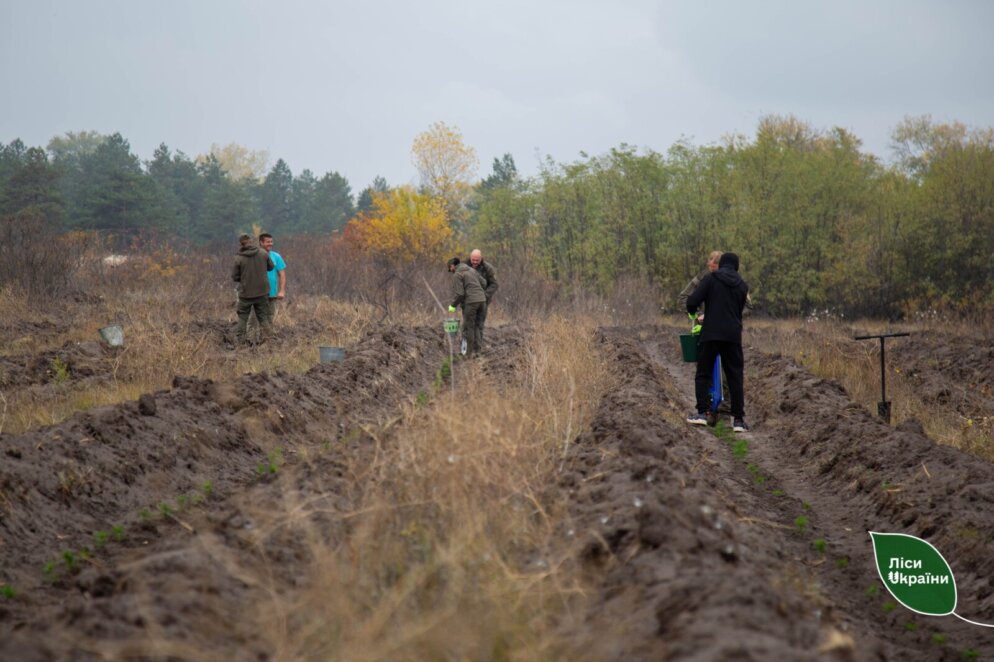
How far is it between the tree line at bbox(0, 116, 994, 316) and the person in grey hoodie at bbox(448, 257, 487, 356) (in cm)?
2087

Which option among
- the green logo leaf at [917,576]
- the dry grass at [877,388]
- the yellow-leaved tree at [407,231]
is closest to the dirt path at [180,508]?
the green logo leaf at [917,576]

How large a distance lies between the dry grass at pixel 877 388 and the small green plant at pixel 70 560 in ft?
28.1

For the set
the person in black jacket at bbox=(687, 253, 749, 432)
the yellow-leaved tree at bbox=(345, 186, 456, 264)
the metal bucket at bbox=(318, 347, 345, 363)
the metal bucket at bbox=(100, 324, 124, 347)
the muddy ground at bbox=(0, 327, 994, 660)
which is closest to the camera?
the muddy ground at bbox=(0, 327, 994, 660)

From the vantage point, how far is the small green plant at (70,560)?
661 centimetres

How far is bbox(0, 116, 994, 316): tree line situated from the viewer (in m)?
37.4

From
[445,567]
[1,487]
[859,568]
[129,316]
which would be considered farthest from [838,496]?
[129,316]

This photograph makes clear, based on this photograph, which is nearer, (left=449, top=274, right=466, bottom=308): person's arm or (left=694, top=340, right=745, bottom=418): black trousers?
(left=694, top=340, right=745, bottom=418): black trousers

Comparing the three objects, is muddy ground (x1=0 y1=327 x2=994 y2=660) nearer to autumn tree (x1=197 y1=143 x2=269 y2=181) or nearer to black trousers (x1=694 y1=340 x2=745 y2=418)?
black trousers (x1=694 y1=340 x2=745 y2=418)

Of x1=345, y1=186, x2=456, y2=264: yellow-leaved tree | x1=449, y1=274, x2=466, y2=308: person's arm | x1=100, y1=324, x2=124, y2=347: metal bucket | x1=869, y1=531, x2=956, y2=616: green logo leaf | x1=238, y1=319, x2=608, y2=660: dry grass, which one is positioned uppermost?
x1=345, y1=186, x2=456, y2=264: yellow-leaved tree

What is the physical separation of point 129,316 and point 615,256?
26.2m

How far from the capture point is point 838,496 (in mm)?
9492

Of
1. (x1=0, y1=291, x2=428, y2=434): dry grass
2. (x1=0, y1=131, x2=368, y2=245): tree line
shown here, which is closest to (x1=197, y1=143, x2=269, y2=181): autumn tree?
(x1=0, y1=131, x2=368, y2=245): tree line

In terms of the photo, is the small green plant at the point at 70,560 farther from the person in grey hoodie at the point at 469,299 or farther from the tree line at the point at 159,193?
the tree line at the point at 159,193

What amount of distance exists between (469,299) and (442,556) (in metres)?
13.7
